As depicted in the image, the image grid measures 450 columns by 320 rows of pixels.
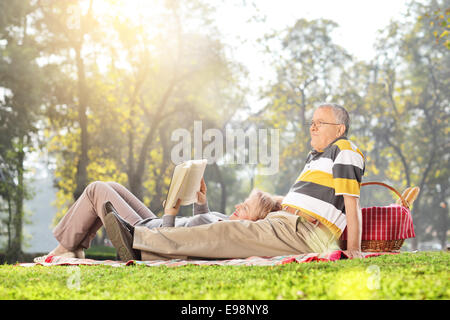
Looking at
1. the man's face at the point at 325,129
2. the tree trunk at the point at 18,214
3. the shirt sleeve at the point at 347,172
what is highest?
the man's face at the point at 325,129

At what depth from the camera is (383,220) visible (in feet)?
16.7

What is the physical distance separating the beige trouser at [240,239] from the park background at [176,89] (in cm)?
980

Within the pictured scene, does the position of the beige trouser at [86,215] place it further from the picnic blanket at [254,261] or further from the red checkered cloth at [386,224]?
the red checkered cloth at [386,224]

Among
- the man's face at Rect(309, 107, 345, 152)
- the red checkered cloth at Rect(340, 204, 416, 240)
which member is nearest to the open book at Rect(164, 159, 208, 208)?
the man's face at Rect(309, 107, 345, 152)

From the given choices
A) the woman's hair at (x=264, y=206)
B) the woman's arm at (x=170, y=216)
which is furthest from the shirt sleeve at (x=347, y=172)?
the woman's arm at (x=170, y=216)

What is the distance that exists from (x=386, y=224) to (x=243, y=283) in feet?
8.79

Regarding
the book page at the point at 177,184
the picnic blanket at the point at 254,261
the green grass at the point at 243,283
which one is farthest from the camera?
the book page at the point at 177,184

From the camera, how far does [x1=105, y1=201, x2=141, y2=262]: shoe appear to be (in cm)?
432

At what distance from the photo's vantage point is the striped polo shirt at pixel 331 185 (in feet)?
13.6

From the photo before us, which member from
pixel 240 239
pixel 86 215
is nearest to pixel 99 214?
pixel 86 215

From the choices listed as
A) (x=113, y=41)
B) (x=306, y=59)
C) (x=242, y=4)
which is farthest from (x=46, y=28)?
A: (x=306, y=59)

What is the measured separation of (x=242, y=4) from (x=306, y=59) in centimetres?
439

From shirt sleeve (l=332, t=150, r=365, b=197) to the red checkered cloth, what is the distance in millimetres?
1080

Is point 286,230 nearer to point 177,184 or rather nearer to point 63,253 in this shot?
point 177,184
